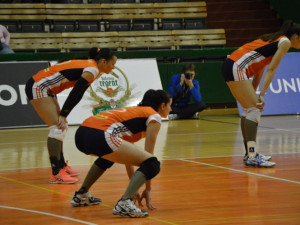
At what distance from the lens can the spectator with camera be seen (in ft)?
43.1

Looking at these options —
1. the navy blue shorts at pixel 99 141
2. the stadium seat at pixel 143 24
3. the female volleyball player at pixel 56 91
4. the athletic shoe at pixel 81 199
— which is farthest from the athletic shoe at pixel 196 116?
the navy blue shorts at pixel 99 141

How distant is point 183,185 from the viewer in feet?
21.4

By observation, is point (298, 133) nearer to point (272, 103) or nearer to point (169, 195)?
point (272, 103)

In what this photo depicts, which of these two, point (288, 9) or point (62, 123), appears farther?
point (288, 9)

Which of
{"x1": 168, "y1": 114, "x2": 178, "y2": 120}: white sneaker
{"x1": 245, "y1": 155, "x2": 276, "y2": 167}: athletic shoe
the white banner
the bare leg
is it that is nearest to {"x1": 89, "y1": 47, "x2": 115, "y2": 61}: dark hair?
the bare leg

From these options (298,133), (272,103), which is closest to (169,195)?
(298,133)

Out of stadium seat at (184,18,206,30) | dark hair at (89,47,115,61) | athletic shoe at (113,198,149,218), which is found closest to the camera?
athletic shoe at (113,198,149,218)

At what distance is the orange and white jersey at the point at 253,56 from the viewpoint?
24.9ft

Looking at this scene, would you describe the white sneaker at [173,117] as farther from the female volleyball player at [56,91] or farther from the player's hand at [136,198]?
the player's hand at [136,198]

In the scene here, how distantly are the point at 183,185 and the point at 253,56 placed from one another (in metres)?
2.02

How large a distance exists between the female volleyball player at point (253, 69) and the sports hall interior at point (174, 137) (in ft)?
0.99

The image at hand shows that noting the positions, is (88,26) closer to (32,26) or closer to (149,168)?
(32,26)

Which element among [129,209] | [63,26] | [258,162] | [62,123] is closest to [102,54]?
[62,123]

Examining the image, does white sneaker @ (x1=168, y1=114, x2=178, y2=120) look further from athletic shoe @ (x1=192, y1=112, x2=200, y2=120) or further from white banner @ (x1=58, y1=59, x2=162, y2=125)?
white banner @ (x1=58, y1=59, x2=162, y2=125)
